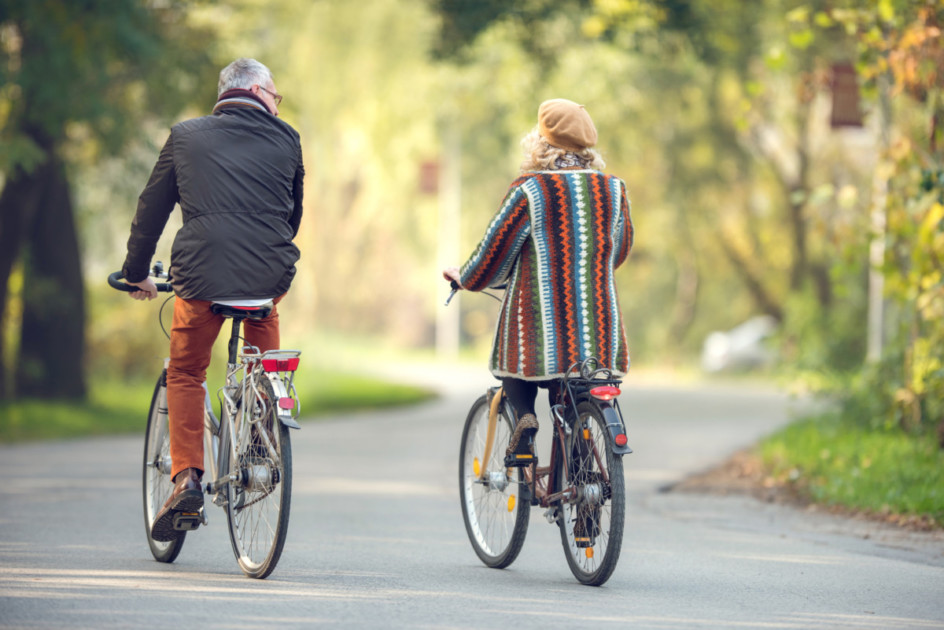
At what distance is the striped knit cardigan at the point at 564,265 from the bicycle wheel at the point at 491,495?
0.50 metres

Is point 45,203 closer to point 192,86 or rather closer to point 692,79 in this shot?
point 192,86

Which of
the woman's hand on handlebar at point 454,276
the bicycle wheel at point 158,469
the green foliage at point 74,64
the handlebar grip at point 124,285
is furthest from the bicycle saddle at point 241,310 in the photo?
the green foliage at point 74,64

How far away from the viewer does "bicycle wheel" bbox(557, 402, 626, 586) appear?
5.79 m

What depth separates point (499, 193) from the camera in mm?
40250

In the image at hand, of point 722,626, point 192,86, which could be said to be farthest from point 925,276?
point 192,86

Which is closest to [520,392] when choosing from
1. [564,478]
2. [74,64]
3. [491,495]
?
[564,478]

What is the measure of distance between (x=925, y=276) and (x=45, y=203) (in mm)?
10374

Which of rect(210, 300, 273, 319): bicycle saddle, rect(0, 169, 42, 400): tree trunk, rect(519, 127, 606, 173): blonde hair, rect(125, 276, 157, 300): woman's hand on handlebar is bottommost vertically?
rect(210, 300, 273, 319): bicycle saddle

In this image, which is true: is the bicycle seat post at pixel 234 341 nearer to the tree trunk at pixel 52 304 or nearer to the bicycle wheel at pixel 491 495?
the bicycle wheel at pixel 491 495

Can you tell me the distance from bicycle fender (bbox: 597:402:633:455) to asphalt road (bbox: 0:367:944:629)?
62 centimetres

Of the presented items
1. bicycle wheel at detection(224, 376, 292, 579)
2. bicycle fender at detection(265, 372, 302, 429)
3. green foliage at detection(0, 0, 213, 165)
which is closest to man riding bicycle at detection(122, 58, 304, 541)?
bicycle wheel at detection(224, 376, 292, 579)

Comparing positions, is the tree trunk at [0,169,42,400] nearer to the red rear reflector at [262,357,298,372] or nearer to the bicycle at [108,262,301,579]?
the bicycle at [108,262,301,579]

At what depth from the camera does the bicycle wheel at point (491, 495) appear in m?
6.48

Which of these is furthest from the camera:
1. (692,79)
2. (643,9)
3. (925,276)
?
(692,79)
